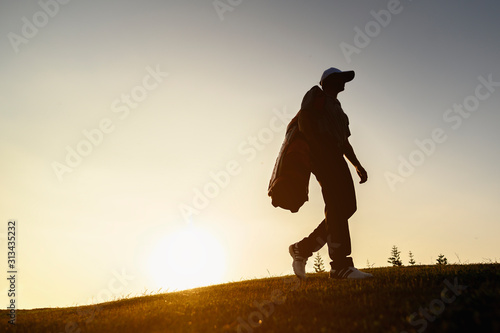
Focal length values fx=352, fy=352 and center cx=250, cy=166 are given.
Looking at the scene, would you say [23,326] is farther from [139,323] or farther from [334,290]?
[334,290]

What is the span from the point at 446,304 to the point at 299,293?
2.20 m

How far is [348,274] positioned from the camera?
244 inches

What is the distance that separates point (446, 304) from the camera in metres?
3.74

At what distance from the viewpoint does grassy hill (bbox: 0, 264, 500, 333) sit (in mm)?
3336

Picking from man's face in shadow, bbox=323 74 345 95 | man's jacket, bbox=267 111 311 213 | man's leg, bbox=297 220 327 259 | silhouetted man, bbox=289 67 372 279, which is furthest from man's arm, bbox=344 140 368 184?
man's leg, bbox=297 220 327 259

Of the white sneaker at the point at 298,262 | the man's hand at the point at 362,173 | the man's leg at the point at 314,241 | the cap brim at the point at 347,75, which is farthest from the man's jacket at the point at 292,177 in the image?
the cap brim at the point at 347,75

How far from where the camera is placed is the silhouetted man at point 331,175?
6.26 meters

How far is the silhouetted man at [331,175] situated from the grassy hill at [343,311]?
0.59 meters

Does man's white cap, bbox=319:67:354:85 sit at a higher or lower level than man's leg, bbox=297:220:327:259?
higher

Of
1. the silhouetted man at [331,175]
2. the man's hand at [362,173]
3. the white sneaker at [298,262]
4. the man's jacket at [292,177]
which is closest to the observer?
the silhouetted man at [331,175]

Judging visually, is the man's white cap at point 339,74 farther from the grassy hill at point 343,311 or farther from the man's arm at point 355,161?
the grassy hill at point 343,311

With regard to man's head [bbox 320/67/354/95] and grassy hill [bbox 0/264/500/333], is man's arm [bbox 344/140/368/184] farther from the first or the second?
grassy hill [bbox 0/264/500/333]

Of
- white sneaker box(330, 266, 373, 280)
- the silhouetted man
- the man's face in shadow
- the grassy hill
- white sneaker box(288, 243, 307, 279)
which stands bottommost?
the grassy hill

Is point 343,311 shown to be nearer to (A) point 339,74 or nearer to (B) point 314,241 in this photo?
(B) point 314,241
